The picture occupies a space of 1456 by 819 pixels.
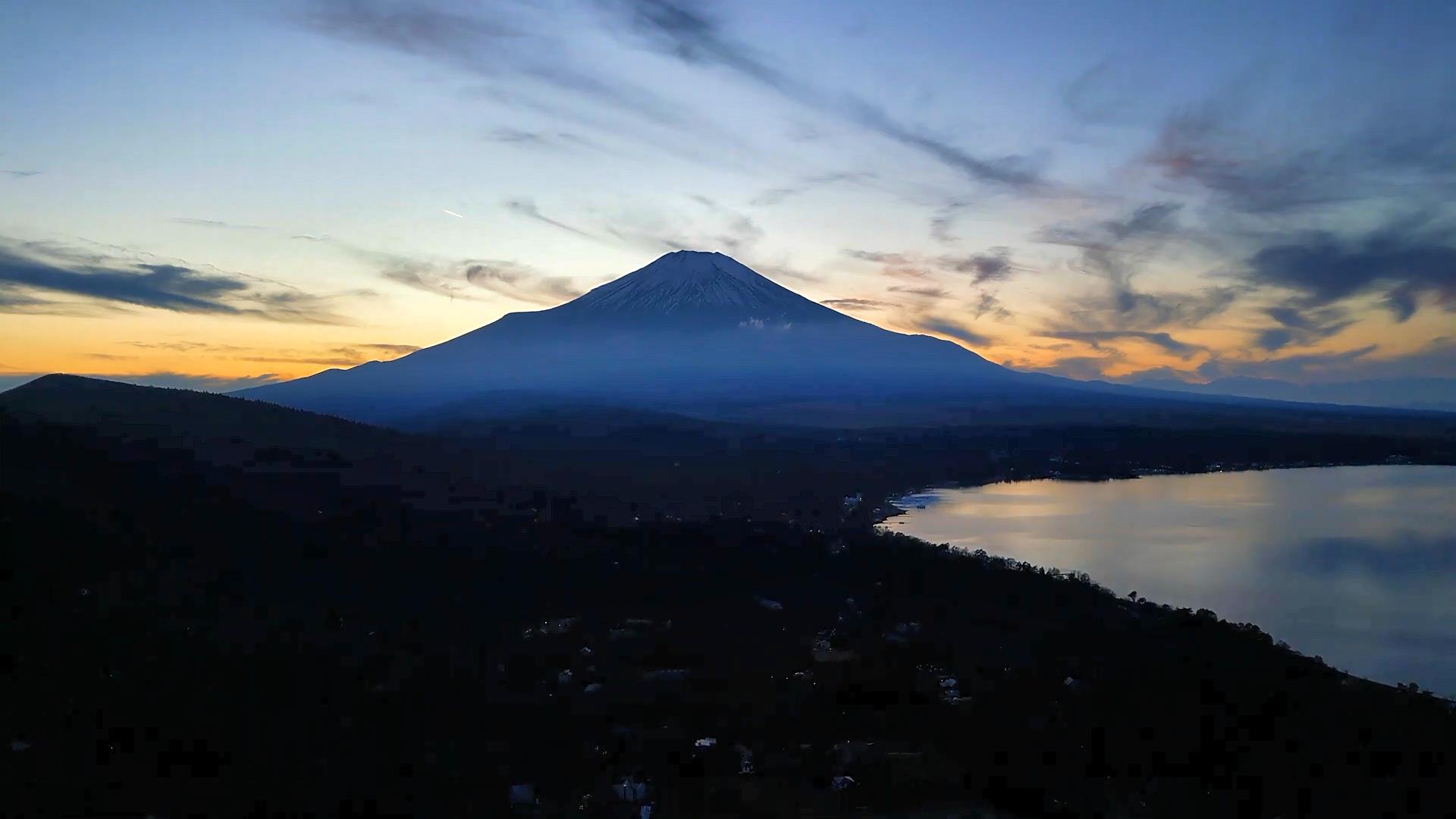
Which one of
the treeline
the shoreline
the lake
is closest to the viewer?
the treeline

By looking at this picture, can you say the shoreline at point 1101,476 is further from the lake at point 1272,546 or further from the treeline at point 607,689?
the treeline at point 607,689

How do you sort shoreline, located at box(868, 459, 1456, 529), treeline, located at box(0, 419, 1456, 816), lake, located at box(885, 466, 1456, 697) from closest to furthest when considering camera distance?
treeline, located at box(0, 419, 1456, 816) → lake, located at box(885, 466, 1456, 697) → shoreline, located at box(868, 459, 1456, 529)

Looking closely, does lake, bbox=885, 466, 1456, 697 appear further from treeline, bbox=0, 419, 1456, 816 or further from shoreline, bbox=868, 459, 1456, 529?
treeline, bbox=0, 419, 1456, 816

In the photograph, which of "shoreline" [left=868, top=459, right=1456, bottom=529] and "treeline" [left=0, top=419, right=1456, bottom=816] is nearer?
"treeline" [left=0, top=419, right=1456, bottom=816]

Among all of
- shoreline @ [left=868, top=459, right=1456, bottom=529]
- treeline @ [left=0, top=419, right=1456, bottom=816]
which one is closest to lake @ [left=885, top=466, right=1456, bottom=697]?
shoreline @ [left=868, top=459, right=1456, bottom=529]

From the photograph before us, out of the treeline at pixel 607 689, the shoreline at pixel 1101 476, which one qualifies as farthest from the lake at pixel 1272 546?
the treeline at pixel 607 689

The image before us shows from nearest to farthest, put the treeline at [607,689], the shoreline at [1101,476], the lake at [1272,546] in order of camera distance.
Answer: the treeline at [607,689]
the lake at [1272,546]
the shoreline at [1101,476]

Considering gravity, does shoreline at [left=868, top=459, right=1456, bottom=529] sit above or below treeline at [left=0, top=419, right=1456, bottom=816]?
above

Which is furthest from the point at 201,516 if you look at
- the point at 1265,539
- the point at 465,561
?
the point at 1265,539
